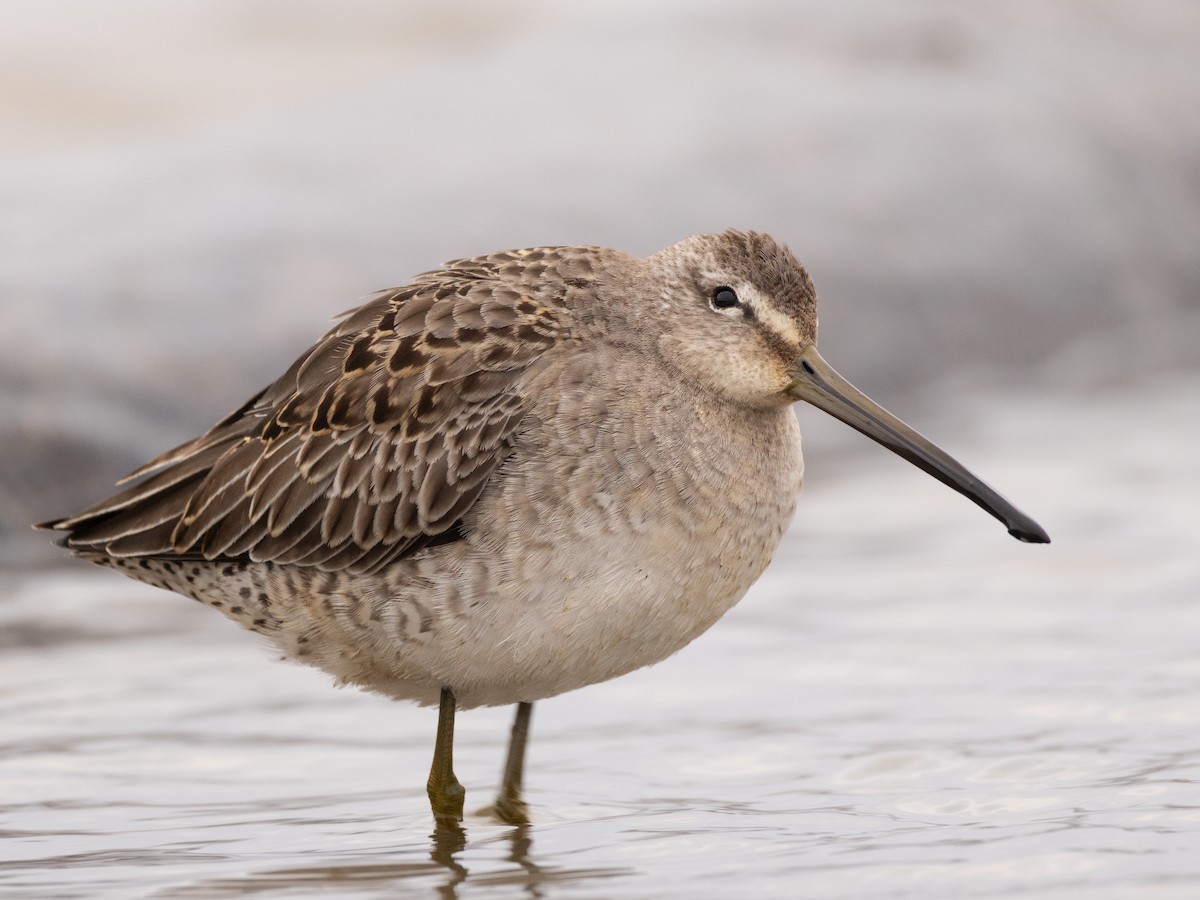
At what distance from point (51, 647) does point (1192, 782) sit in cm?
345

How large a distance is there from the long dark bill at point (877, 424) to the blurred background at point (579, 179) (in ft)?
11.8

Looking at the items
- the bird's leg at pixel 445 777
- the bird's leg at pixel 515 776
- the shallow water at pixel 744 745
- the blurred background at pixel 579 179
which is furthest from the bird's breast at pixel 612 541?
the blurred background at pixel 579 179

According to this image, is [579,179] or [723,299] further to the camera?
[579,179]

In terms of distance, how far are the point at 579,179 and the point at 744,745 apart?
192 inches

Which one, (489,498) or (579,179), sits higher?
(579,179)

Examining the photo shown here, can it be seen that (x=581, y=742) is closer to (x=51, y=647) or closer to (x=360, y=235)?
(x=51, y=647)

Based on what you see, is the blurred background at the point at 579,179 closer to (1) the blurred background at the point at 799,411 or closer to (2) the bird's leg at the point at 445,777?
(1) the blurred background at the point at 799,411

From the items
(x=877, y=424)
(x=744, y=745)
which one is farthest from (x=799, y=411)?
(x=877, y=424)

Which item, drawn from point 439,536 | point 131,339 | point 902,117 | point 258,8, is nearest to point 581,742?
point 439,536

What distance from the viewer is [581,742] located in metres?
5.20

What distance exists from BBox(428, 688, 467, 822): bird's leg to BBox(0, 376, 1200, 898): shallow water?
2.7 inches

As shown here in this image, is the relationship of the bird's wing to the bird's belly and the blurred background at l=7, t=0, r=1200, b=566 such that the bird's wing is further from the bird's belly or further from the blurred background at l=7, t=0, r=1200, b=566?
the blurred background at l=7, t=0, r=1200, b=566

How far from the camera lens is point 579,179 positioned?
945 cm

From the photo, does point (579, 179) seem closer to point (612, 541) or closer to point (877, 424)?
point (877, 424)
